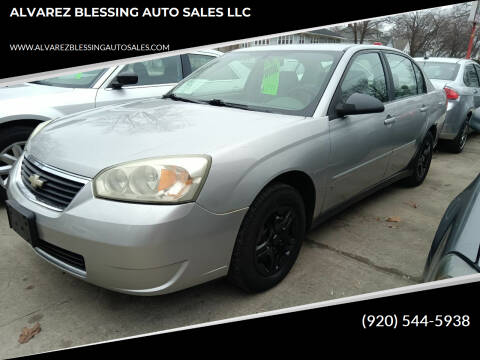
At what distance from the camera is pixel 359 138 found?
9.53 ft

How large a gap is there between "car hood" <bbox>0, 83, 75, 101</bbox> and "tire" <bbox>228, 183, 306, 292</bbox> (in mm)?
2694

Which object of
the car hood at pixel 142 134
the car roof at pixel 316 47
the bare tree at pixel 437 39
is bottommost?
the car hood at pixel 142 134

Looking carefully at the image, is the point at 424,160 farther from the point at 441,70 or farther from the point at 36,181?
the point at 36,181

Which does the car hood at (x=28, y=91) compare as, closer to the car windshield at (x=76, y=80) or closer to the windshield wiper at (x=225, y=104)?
the car windshield at (x=76, y=80)

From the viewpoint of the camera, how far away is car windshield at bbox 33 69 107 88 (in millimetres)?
3951

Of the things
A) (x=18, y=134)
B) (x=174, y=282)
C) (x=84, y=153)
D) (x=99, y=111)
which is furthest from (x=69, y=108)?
(x=174, y=282)

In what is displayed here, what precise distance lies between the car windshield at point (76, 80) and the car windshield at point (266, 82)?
121 centimetres

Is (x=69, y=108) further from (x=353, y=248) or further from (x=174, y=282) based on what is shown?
(x=353, y=248)

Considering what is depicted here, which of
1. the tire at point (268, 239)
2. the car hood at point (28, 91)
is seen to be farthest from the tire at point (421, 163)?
the car hood at point (28, 91)

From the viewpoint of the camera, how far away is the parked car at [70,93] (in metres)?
3.45

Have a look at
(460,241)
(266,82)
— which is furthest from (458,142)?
(460,241)

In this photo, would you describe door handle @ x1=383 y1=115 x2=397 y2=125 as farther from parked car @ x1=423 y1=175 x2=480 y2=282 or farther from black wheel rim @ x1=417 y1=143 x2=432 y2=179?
parked car @ x1=423 y1=175 x2=480 y2=282

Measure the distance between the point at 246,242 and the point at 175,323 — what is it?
1.99 ft

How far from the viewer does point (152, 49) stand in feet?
9.96
